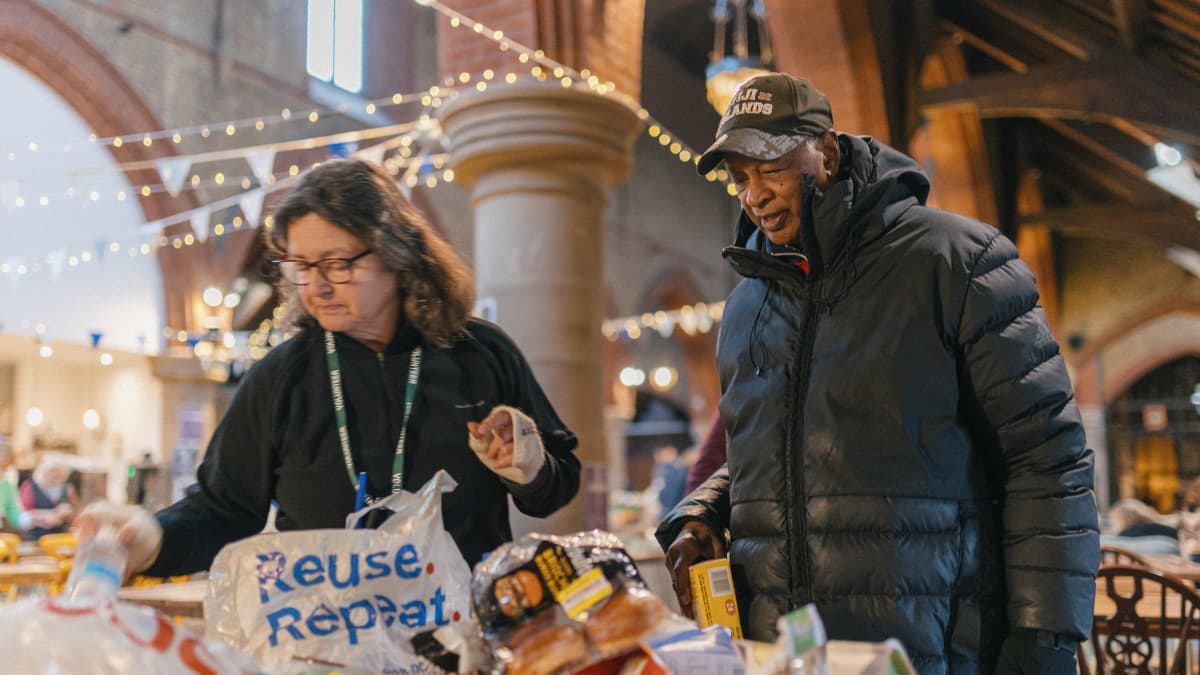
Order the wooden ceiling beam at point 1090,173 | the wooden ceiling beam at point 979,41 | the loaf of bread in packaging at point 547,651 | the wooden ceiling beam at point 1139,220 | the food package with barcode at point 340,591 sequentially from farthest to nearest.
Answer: the wooden ceiling beam at point 1090,173, the wooden ceiling beam at point 1139,220, the wooden ceiling beam at point 979,41, the food package with barcode at point 340,591, the loaf of bread in packaging at point 547,651

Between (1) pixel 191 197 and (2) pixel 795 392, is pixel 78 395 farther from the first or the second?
(2) pixel 795 392

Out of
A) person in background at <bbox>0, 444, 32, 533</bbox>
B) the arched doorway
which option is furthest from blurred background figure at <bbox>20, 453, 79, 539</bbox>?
the arched doorway

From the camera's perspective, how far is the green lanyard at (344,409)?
152 centimetres

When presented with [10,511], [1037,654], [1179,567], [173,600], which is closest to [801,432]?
[1037,654]

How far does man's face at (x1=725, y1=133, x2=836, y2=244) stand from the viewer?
155 centimetres

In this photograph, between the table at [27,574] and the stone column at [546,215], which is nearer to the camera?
the stone column at [546,215]

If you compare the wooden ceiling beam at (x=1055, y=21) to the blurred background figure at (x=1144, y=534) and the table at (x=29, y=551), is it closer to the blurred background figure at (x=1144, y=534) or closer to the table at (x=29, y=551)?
the blurred background figure at (x=1144, y=534)

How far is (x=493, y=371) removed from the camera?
65.2 inches

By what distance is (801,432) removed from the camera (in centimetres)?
153

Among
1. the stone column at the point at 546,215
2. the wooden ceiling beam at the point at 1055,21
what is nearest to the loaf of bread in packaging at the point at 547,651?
the stone column at the point at 546,215

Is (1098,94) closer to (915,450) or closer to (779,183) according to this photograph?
(779,183)

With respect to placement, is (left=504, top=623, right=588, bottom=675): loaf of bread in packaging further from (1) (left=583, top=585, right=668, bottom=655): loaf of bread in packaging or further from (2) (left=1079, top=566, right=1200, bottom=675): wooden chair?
(2) (left=1079, top=566, right=1200, bottom=675): wooden chair

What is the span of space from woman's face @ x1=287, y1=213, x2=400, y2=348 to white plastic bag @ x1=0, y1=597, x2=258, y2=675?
2.30 ft

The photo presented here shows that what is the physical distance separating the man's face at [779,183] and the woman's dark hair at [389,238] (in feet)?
1.49
